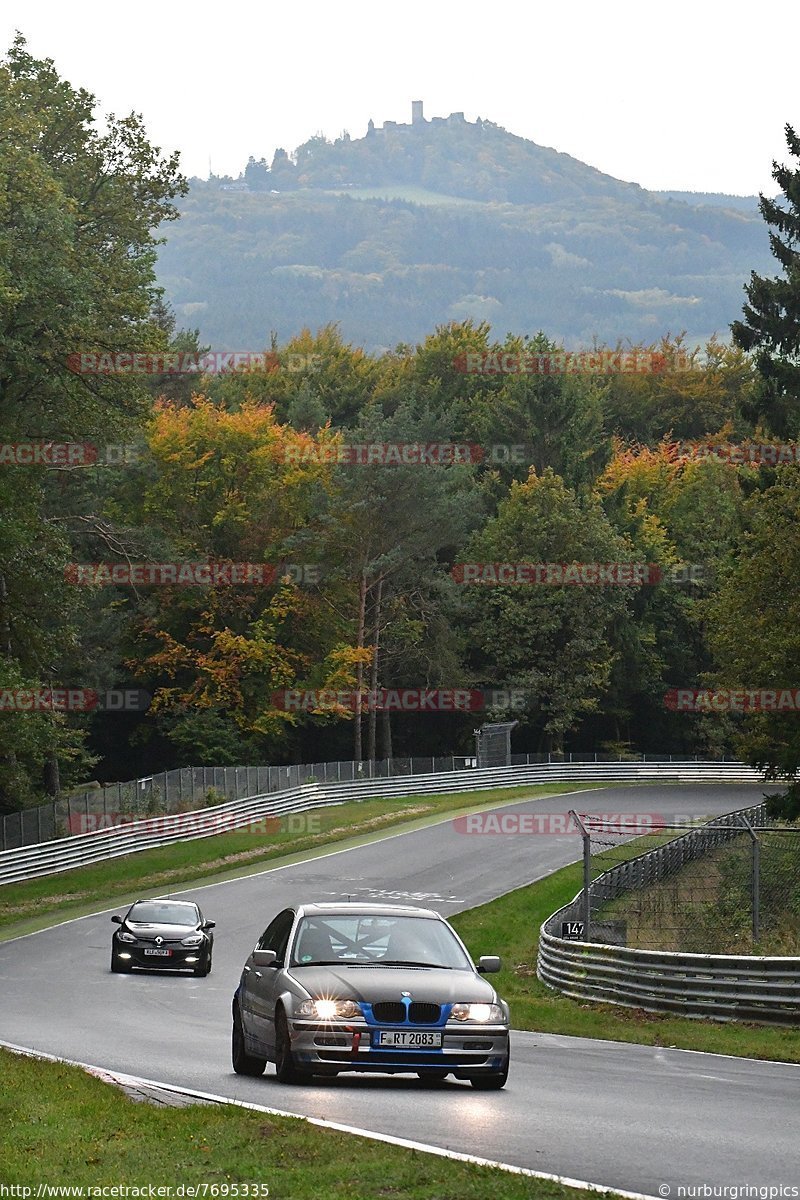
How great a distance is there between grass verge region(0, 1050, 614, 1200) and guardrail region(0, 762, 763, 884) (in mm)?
34680

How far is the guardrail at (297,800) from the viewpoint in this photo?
46.8 metres

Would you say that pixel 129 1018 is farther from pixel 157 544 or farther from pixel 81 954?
pixel 157 544

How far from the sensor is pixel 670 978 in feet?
73.8

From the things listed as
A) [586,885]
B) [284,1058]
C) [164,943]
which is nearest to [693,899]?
[586,885]

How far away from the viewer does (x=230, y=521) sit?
3110 inches

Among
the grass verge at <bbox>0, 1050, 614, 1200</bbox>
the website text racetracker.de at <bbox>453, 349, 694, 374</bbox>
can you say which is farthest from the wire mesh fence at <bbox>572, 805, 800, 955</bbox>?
the website text racetracker.de at <bbox>453, 349, 694, 374</bbox>

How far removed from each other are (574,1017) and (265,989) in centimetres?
1073

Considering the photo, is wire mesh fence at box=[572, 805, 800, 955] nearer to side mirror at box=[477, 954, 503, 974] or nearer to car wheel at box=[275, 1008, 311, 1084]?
side mirror at box=[477, 954, 503, 974]

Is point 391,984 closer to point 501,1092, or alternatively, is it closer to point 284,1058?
point 284,1058

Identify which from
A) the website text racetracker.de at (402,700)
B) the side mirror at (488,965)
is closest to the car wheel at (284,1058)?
the side mirror at (488,965)

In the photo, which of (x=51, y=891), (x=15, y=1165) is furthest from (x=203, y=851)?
(x=15, y=1165)

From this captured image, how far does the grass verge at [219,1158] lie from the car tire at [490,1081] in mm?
2771

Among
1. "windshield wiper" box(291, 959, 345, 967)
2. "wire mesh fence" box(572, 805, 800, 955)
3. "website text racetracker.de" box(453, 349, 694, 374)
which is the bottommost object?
"wire mesh fence" box(572, 805, 800, 955)

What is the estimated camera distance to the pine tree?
5034cm
